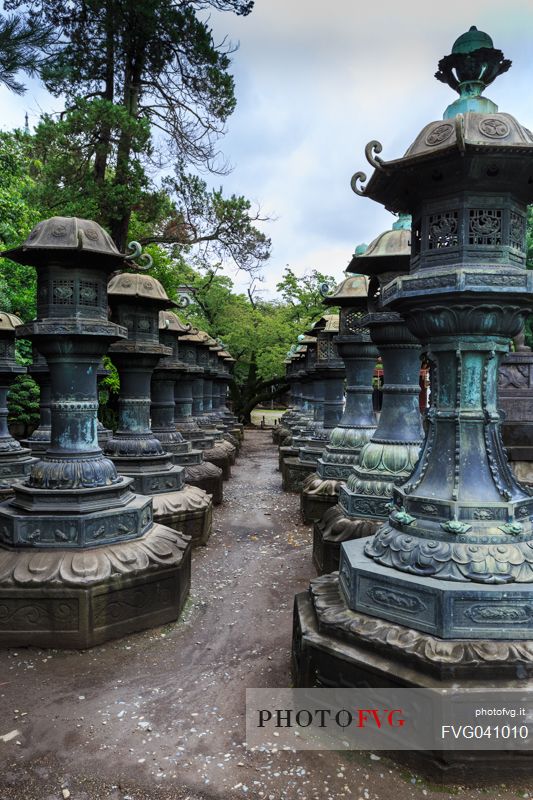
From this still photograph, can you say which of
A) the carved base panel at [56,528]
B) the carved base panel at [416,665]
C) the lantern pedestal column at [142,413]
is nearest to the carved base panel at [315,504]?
the lantern pedestal column at [142,413]

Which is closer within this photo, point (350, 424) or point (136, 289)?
point (136, 289)

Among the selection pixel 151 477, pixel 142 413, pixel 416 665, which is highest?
pixel 142 413

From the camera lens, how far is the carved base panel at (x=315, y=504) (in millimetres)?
7574

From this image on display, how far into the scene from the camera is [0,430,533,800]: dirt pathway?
2.66 meters

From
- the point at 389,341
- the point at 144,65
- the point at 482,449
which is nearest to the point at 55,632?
the point at 482,449

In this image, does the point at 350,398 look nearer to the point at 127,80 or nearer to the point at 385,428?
the point at 385,428

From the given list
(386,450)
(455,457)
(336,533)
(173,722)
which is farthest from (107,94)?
(173,722)

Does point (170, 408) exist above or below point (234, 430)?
above

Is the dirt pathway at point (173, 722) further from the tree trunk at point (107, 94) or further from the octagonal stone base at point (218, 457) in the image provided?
the tree trunk at point (107, 94)

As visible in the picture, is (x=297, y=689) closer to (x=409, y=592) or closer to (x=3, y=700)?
(x=409, y=592)

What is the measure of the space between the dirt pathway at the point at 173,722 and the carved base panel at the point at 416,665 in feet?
0.30

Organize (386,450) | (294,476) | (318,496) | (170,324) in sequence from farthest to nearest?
(294,476) < (170,324) < (318,496) < (386,450)

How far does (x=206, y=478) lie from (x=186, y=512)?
7.80ft

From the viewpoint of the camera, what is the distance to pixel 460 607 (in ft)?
9.45
